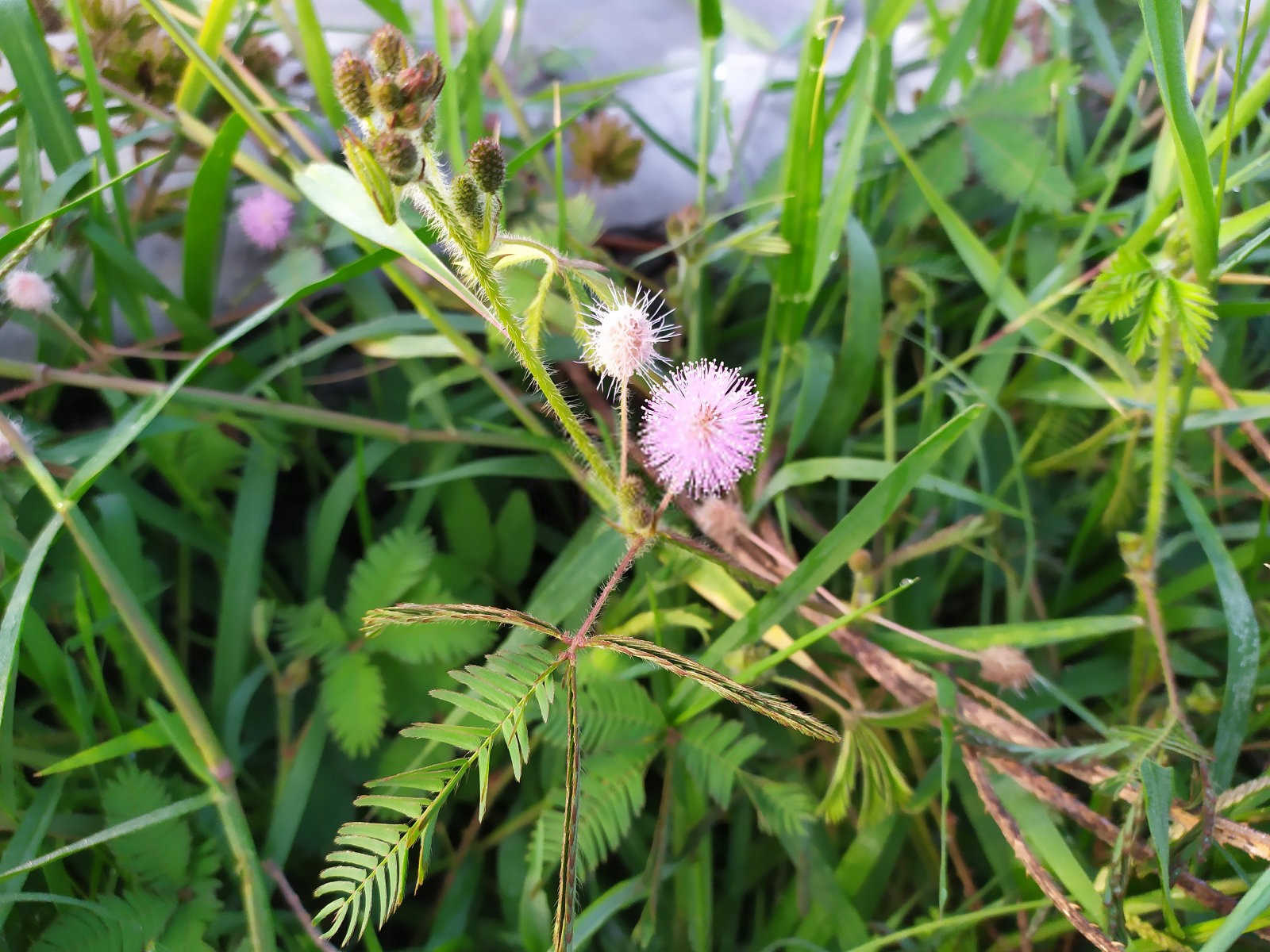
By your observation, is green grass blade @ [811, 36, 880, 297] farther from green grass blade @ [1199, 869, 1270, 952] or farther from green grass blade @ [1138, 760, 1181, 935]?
green grass blade @ [1199, 869, 1270, 952]

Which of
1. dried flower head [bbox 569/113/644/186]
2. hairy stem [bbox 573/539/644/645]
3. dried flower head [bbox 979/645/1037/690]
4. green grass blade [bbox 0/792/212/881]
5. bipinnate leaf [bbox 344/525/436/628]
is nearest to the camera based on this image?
hairy stem [bbox 573/539/644/645]

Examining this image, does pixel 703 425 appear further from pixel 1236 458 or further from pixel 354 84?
pixel 1236 458

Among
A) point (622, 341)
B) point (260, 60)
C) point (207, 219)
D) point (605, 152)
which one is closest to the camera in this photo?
point (622, 341)


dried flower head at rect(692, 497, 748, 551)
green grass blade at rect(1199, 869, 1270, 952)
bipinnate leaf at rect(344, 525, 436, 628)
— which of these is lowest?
Result: green grass blade at rect(1199, 869, 1270, 952)

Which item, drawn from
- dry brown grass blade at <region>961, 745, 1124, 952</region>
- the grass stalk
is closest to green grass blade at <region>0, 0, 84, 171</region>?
the grass stalk

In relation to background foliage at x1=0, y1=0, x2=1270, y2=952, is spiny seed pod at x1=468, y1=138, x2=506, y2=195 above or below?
above

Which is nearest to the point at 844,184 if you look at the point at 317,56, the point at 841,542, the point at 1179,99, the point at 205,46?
the point at 1179,99
